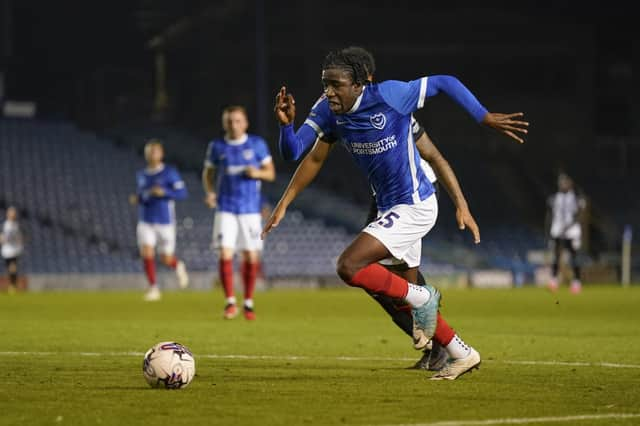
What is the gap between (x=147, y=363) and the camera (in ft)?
26.8

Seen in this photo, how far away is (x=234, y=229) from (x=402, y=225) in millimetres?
8033

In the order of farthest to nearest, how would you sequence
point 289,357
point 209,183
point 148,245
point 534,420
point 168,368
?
point 148,245 → point 209,183 → point 289,357 → point 168,368 → point 534,420

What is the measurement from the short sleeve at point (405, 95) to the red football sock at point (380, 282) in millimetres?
1096

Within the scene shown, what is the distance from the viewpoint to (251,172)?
53.5 feet

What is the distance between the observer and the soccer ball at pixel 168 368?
26.5 ft

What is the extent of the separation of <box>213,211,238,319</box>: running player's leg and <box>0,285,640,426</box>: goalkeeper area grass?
1.24 ft

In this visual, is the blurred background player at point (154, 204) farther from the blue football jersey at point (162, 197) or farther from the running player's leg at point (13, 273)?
the running player's leg at point (13, 273)

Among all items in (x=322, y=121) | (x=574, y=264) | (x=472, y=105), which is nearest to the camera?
(x=472, y=105)

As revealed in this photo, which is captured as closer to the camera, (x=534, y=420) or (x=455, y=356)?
(x=534, y=420)

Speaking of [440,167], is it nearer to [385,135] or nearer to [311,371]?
[385,135]

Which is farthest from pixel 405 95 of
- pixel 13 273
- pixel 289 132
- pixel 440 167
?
pixel 13 273

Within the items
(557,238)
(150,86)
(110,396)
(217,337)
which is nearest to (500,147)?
(150,86)

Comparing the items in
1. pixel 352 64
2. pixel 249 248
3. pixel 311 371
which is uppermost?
pixel 352 64

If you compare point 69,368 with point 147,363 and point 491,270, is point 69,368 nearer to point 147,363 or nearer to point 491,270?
point 147,363
